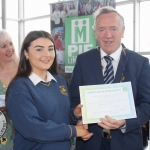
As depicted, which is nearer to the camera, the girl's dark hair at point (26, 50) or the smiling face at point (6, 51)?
the girl's dark hair at point (26, 50)

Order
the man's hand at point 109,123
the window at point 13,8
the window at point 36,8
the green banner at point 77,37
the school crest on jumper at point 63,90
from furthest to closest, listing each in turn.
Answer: the window at point 13,8, the window at point 36,8, the green banner at point 77,37, the school crest on jumper at point 63,90, the man's hand at point 109,123

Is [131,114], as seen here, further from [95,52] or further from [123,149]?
[95,52]

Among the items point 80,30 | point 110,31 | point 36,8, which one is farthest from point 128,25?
point 110,31

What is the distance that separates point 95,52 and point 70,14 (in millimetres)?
2783

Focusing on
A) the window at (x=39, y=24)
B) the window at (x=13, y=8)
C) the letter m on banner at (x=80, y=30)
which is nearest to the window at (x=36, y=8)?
the window at (x=39, y=24)

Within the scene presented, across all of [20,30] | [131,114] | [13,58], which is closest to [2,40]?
[13,58]

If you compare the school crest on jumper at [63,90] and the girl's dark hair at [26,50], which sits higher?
the girl's dark hair at [26,50]

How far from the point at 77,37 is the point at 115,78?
111 inches

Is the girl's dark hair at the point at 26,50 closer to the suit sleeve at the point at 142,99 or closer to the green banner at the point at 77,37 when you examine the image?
the suit sleeve at the point at 142,99

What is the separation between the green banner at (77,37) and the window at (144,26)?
141 cm

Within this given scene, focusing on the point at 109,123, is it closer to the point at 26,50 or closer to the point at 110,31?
the point at 110,31

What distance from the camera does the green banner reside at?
4535mm

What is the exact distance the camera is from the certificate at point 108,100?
1917 mm

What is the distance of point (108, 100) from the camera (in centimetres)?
194
